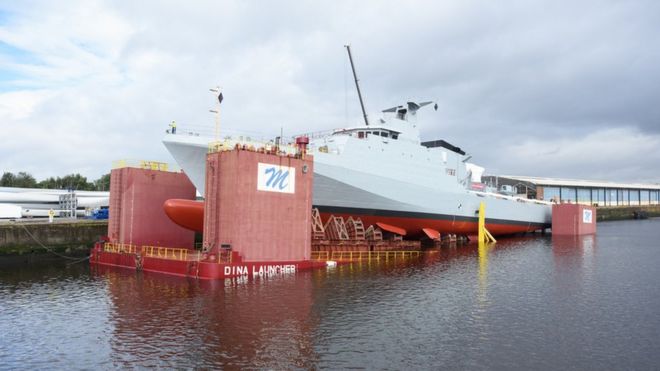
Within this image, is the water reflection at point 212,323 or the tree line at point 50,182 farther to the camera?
the tree line at point 50,182

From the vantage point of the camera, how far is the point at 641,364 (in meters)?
11.8

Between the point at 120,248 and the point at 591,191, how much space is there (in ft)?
329

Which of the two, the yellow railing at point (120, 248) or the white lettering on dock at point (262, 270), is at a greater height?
the yellow railing at point (120, 248)

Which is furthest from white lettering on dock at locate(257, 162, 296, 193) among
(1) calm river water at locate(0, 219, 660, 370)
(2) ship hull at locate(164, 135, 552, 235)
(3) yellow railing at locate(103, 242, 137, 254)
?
(3) yellow railing at locate(103, 242, 137, 254)

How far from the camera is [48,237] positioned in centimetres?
3066

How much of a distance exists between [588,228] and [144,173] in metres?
45.7

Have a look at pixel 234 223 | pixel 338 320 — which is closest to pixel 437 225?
pixel 234 223

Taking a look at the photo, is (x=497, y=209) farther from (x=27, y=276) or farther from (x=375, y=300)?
(x=27, y=276)

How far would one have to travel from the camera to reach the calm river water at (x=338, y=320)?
12.1 m

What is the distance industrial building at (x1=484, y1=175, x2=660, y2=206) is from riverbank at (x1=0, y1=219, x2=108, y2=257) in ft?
206

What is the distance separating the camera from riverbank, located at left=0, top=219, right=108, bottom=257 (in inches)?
1143

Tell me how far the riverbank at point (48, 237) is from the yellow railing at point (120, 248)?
16.2 feet

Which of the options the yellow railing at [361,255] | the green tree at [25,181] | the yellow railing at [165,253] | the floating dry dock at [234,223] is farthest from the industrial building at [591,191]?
the green tree at [25,181]

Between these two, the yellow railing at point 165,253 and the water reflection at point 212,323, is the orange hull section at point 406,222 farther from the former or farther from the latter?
the water reflection at point 212,323
